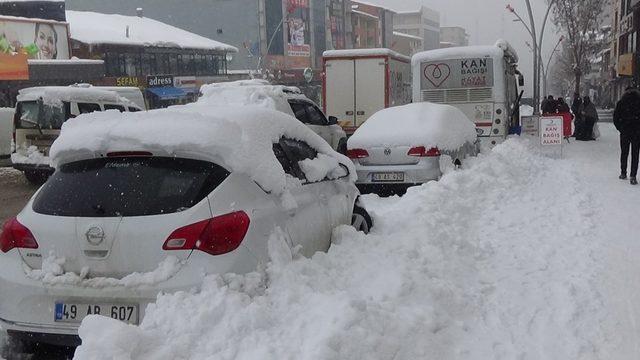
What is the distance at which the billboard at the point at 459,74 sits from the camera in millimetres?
17141

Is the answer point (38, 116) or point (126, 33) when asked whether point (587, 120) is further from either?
point (126, 33)

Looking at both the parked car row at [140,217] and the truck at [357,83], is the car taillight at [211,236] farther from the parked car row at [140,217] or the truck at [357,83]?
the truck at [357,83]

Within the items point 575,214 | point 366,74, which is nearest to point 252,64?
point 366,74

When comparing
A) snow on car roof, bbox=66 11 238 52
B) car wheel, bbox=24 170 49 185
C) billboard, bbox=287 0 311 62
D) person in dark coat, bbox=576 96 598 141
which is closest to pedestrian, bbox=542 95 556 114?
person in dark coat, bbox=576 96 598 141

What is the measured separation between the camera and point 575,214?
815cm

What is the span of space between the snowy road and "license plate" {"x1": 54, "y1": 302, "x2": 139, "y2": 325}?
178mm

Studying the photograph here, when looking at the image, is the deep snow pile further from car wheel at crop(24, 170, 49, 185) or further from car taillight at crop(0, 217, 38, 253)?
car wheel at crop(24, 170, 49, 185)

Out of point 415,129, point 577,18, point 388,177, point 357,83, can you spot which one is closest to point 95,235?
point 388,177

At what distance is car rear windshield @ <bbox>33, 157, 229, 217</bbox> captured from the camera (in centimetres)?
393

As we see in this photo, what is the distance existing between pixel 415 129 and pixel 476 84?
701cm

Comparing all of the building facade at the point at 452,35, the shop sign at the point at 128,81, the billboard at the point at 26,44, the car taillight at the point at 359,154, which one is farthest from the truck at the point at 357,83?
the building facade at the point at 452,35

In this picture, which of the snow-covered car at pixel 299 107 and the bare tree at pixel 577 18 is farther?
the bare tree at pixel 577 18

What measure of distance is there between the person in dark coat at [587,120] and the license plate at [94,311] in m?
19.6

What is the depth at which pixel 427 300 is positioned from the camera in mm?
4668
